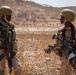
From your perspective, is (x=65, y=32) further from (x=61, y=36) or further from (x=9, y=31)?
(x=9, y=31)

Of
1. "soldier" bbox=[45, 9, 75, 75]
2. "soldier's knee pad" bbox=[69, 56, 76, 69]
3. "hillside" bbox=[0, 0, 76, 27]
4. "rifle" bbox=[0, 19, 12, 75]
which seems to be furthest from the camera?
"hillside" bbox=[0, 0, 76, 27]

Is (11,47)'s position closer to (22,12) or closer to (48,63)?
(48,63)

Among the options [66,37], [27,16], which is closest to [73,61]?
[66,37]

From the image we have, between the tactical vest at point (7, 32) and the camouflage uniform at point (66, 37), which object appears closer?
the tactical vest at point (7, 32)

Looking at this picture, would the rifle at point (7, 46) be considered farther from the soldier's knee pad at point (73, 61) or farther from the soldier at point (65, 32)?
the soldier's knee pad at point (73, 61)

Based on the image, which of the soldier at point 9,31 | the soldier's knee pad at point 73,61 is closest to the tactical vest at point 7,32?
the soldier at point 9,31

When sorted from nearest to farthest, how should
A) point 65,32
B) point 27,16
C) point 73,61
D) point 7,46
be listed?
point 7,46, point 73,61, point 65,32, point 27,16

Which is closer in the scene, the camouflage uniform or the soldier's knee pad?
the soldier's knee pad

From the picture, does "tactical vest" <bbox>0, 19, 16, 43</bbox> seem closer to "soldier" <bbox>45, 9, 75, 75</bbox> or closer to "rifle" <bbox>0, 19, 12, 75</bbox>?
"rifle" <bbox>0, 19, 12, 75</bbox>

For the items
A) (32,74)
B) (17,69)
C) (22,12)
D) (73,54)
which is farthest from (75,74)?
(22,12)

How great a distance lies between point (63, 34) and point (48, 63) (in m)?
3.10

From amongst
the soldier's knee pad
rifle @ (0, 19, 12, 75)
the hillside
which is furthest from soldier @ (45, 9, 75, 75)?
the hillside

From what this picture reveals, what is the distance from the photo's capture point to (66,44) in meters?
6.50

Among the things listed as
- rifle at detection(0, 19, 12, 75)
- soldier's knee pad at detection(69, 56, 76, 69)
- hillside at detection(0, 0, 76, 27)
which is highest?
rifle at detection(0, 19, 12, 75)
